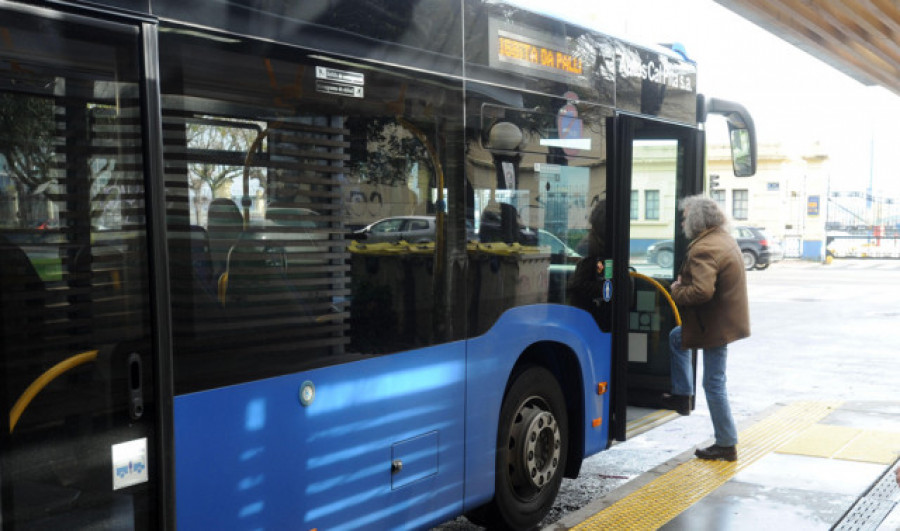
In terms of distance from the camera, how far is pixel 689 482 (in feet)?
18.9

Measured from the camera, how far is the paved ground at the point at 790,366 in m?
6.62

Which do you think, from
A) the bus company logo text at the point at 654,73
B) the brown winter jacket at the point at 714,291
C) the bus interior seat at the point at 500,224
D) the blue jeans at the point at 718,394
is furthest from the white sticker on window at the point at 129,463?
the blue jeans at the point at 718,394

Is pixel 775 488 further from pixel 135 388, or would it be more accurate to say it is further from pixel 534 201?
pixel 135 388

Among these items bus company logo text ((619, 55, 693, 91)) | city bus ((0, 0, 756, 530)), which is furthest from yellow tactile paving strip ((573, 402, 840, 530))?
bus company logo text ((619, 55, 693, 91))

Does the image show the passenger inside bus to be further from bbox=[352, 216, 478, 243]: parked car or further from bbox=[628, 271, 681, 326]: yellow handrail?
bbox=[352, 216, 478, 243]: parked car

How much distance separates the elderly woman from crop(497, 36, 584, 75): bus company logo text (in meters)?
1.64

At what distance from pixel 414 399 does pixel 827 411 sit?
5.52 metres

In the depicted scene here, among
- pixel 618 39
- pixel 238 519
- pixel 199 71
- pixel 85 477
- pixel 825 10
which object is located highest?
pixel 825 10

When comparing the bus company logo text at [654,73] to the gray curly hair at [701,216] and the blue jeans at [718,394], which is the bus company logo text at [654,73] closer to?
the gray curly hair at [701,216]

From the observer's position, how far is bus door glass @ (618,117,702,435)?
6793 mm

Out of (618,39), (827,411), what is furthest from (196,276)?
(827,411)

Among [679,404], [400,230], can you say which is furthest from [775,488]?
[400,230]

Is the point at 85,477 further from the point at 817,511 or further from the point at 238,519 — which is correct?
the point at 817,511

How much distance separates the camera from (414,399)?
3934 millimetres
